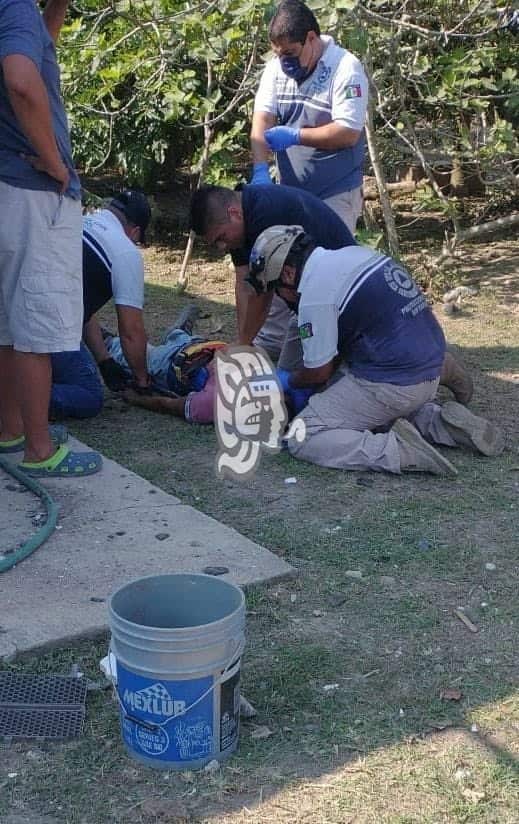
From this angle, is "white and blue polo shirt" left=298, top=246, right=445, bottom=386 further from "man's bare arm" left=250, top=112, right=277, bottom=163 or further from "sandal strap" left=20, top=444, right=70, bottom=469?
"man's bare arm" left=250, top=112, right=277, bottom=163

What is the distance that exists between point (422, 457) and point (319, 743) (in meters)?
1.95

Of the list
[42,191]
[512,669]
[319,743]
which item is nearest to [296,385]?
[42,191]

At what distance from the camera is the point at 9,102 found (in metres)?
3.72

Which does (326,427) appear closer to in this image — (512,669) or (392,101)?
(512,669)

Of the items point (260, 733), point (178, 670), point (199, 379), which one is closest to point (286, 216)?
point (199, 379)

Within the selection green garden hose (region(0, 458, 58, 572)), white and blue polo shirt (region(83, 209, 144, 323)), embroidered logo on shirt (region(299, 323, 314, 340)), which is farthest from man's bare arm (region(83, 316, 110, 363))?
embroidered logo on shirt (region(299, 323, 314, 340))

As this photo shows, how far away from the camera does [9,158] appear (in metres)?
3.77

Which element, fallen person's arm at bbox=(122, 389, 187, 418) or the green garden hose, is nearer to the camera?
the green garden hose

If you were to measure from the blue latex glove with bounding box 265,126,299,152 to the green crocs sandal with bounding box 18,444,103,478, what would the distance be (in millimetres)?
2039

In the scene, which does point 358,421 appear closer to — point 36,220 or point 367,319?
point 367,319

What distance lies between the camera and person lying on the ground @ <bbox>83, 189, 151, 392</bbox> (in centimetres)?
486

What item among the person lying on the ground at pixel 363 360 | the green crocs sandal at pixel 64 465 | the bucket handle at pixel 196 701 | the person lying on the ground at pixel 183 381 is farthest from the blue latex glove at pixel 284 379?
the bucket handle at pixel 196 701

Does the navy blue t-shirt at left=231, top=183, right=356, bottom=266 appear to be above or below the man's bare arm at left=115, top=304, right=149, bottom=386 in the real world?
above

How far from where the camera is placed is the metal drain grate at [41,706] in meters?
2.71
